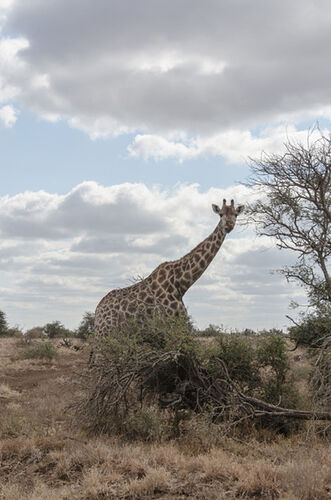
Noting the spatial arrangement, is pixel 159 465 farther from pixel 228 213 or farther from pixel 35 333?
pixel 35 333

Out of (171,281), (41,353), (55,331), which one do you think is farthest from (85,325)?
(171,281)

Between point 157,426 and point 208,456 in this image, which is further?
point 157,426

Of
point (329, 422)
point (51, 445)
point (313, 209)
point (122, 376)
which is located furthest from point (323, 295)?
point (51, 445)

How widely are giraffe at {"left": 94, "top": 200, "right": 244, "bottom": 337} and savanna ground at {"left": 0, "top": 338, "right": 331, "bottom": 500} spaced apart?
3.97 metres

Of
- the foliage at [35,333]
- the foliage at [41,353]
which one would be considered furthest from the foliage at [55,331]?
the foliage at [41,353]

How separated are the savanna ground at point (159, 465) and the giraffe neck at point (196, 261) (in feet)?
15.9

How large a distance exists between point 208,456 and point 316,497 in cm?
168

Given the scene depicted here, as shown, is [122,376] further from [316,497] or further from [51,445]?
[316,497]

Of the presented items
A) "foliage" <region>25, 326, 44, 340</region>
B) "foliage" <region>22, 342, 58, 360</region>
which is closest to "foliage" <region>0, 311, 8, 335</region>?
"foliage" <region>25, 326, 44, 340</region>

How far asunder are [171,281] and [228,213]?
2.18 m

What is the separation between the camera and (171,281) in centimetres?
1343

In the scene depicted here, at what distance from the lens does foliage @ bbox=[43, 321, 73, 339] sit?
32.3m

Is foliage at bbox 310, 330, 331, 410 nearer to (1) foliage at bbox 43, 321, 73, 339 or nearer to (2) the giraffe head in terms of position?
(2) the giraffe head

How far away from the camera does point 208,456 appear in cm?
707
